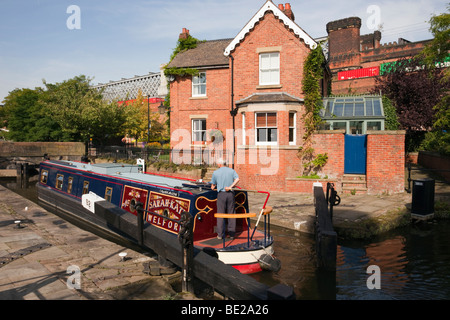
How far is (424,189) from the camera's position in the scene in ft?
35.0

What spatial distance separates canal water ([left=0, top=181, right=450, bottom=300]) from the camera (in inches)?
252

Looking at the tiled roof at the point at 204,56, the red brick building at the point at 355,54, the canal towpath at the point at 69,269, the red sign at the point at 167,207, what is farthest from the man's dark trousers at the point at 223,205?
the red brick building at the point at 355,54

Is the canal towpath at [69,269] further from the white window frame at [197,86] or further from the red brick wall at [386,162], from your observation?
the white window frame at [197,86]

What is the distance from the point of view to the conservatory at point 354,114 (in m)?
17.2

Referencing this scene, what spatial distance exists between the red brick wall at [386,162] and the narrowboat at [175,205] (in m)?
6.38

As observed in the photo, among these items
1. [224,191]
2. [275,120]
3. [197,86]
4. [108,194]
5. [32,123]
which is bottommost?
[108,194]

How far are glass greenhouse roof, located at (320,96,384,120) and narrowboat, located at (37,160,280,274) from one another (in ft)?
30.6

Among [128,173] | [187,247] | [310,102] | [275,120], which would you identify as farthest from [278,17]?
[187,247]

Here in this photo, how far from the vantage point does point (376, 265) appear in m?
7.73

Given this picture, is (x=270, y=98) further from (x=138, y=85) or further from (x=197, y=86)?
(x=138, y=85)

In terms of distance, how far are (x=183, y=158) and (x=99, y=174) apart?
30.2 feet

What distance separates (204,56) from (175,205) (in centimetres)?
1534

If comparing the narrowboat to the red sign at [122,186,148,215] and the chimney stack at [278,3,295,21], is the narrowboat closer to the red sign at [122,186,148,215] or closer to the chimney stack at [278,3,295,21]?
the red sign at [122,186,148,215]

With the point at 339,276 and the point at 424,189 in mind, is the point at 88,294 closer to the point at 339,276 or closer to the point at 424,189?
the point at 339,276
